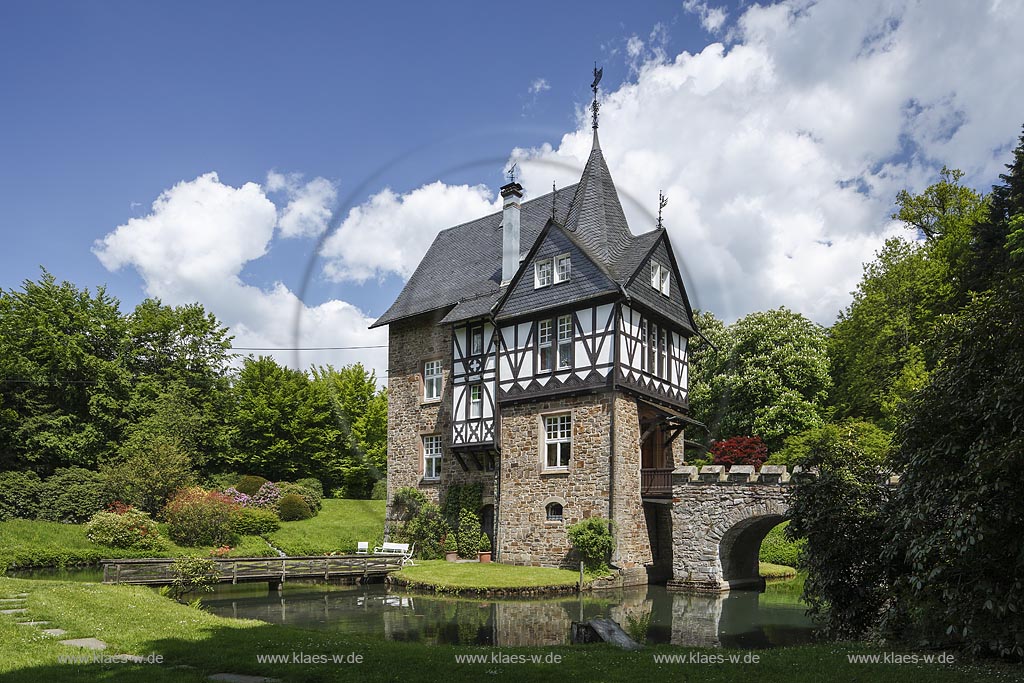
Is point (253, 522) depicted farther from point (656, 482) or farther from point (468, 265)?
point (656, 482)

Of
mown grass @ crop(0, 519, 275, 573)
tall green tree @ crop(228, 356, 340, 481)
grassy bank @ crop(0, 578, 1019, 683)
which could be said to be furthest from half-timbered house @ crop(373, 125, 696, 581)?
tall green tree @ crop(228, 356, 340, 481)

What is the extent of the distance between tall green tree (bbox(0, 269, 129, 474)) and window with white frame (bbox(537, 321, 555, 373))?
2204cm

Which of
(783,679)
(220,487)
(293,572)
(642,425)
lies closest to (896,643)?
(783,679)

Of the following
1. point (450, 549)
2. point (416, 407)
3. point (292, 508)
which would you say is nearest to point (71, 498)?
point (292, 508)

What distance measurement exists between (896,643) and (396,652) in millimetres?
6425

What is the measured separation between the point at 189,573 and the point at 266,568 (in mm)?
4053

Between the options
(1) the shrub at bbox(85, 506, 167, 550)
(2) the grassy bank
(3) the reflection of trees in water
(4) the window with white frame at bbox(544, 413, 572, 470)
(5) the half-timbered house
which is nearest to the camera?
(2) the grassy bank

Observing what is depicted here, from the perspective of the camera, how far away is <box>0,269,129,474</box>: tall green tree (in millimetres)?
32719

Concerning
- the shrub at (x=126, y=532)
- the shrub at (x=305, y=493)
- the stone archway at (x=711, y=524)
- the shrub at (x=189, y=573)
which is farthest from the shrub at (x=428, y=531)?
the shrub at (x=305, y=493)

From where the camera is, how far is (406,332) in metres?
30.5

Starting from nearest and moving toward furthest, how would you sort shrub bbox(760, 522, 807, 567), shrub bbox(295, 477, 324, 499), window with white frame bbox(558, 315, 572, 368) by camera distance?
window with white frame bbox(558, 315, 572, 368) < shrub bbox(760, 522, 807, 567) < shrub bbox(295, 477, 324, 499)

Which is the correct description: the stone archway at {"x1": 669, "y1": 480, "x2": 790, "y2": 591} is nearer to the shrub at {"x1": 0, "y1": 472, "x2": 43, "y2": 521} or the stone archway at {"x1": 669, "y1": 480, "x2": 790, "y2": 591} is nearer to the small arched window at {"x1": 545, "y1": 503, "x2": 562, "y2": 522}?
the small arched window at {"x1": 545, "y1": 503, "x2": 562, "y2": 522}

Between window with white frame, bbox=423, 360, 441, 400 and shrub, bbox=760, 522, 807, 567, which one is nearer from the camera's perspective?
window with white frame, bbox=423, 360, 441, 400

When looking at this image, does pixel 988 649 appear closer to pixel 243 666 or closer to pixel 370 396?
pixel 243 666
